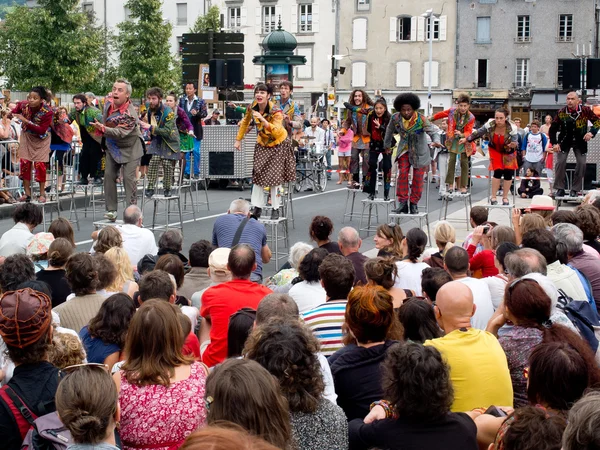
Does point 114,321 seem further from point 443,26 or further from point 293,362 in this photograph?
point 443,26

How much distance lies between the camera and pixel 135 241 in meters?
9.21

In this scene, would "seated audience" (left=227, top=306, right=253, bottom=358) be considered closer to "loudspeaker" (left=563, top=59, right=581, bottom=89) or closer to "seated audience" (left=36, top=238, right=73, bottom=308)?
"seated audience" (left=36, top=238, right=73, bottom=308)

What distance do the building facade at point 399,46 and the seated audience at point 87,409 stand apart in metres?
57.8

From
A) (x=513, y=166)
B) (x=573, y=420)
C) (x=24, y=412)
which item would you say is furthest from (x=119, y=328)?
(x=513, y=166)

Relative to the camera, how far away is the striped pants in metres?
14.4

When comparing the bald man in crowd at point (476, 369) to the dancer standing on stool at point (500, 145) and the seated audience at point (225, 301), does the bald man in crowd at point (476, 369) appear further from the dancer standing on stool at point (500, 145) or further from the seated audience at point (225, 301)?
the dancer standing on stool at point (500, 145)

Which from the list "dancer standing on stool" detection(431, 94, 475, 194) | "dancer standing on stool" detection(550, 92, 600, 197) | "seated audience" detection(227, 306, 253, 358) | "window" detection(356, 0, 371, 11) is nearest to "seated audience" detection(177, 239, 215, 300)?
"seated audience" detection(227, 306, 253, 358)

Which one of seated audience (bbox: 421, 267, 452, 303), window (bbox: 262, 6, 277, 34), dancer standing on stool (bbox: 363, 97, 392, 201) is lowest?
seated audience (bbox: 421, 267, 452, 303)

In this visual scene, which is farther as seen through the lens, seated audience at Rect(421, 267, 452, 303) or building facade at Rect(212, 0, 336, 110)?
building facade at Rect(212, 0, 336, 110)

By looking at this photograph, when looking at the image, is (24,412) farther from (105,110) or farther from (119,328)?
(105,110)

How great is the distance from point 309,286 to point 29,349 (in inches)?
111

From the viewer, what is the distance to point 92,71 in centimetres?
4447

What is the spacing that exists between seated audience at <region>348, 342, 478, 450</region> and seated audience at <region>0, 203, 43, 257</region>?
570cm

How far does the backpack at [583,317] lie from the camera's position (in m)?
5.70
